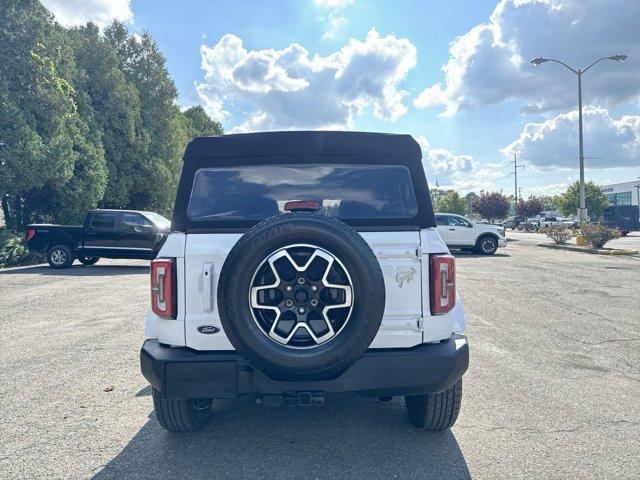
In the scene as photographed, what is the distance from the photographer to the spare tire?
2.66 m

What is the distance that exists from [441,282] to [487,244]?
1777 centimetres

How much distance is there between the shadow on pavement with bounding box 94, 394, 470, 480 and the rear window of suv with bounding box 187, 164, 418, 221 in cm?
156

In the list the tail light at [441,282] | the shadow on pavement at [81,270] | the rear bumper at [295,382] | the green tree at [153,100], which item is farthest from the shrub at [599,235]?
the green tree at [153,100]

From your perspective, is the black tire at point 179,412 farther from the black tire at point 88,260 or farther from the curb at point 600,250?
the curb at point 600,250

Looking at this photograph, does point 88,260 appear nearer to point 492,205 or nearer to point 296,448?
point 296,448

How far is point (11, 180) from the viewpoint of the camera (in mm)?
16578

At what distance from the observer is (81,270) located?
1443 cm

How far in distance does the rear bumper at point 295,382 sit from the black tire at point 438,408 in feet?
1.32

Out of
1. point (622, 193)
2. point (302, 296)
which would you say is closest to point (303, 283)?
point (302, 296)

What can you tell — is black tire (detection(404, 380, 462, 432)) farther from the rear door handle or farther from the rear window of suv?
the rear door handle

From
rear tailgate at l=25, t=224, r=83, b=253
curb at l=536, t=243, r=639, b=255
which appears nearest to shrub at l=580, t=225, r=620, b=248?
curb at l=536, t=243, r=639, b=255

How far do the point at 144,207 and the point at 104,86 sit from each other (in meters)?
7.71

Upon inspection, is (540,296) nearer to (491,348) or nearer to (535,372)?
(491,348)

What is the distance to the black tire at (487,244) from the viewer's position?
64.3 ft
